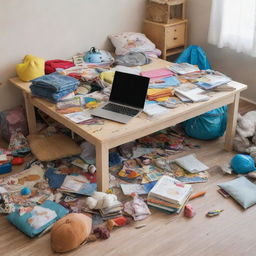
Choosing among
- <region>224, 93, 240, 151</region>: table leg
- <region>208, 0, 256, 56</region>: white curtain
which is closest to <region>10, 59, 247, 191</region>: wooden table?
<region>224, 93, 240, 151</region>: table leg

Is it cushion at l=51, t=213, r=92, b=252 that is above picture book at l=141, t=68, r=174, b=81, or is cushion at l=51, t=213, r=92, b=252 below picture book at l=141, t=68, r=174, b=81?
below

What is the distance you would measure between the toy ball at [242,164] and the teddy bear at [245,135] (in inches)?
6.8

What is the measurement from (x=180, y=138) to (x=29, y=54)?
1.38 m

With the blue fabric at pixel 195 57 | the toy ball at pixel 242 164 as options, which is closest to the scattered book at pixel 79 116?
the toy ball at pixel 242 164

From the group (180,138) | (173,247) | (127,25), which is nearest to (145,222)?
(173,247)

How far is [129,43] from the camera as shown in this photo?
12.1 ft

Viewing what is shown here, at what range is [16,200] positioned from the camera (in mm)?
2553

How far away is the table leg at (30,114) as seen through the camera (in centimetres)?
309

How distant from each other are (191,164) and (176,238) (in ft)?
2.42

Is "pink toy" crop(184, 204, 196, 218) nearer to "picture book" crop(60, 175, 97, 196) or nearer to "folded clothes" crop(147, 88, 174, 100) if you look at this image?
"picture book" crop(60, 175, 97, 196)

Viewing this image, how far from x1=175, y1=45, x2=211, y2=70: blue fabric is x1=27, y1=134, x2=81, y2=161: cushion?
138 centimetres

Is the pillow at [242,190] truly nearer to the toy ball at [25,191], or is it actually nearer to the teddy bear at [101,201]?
the teddy bear at [101,201]

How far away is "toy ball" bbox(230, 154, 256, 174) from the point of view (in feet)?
9.35

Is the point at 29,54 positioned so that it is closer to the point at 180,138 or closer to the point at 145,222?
the point at 180,138
